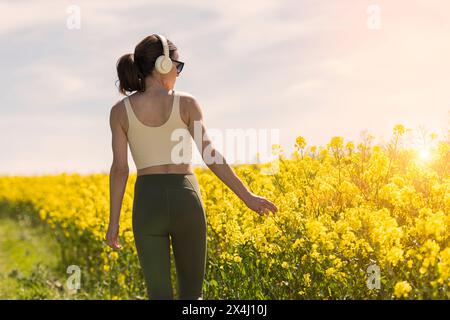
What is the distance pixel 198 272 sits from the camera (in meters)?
3.95

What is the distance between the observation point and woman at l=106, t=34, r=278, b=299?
3789 mm

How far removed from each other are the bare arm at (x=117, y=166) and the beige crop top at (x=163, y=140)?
0.08 m

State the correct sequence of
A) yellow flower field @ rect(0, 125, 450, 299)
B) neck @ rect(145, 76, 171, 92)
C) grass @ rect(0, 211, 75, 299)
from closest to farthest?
neck @ rect(145, 76, 171, 92) < yellow flower field @ rect(0, 125, 450, 299) < grass @ rect(0, 211, 75, 299)

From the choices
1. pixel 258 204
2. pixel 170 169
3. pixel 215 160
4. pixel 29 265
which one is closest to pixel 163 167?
pixel 170 169

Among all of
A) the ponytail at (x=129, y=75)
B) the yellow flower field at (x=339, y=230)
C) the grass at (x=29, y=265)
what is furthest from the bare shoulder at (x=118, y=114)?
the grass at (x=29, y=265)

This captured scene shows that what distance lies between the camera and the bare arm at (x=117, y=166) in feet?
12.9

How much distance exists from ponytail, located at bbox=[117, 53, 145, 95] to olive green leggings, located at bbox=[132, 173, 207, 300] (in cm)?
55

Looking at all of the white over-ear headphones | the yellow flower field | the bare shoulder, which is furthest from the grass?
the white over-ear headphones

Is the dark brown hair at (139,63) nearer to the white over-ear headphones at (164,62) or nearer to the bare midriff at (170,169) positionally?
the white over-ear headphones at (164,62)

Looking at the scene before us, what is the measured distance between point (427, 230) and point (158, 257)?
5.02ft

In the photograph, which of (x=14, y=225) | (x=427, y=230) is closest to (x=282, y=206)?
(x=427, y=230)

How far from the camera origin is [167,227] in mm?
3807

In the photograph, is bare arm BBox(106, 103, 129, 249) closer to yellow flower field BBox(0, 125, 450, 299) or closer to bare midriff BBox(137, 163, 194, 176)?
bare midriff BBox(137, 163, 194, 176)
